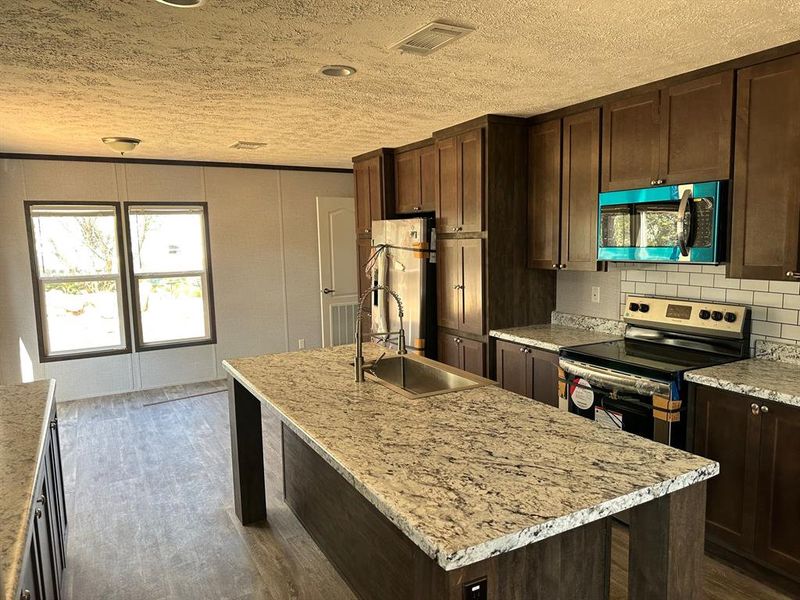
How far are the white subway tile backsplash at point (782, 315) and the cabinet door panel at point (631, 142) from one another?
2.95ft

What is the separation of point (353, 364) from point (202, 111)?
6.15 feet

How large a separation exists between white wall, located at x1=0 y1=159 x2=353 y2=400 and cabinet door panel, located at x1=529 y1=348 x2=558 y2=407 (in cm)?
355

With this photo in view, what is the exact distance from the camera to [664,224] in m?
2.94

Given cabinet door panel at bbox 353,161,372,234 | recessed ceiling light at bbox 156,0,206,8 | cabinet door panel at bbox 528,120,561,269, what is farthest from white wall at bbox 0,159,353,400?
recessed ceiling light at bbox 156,0,206,8

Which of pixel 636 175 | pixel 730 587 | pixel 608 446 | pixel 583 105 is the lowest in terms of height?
pixel 730 587

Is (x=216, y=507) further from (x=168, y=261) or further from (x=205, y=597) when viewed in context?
(x=168, y=261)

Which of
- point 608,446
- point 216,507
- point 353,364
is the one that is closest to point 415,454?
point 608,446

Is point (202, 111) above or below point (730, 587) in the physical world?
Answer: above

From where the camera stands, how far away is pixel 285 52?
2.36 meters

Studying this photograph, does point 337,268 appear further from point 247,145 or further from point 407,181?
point 247,145

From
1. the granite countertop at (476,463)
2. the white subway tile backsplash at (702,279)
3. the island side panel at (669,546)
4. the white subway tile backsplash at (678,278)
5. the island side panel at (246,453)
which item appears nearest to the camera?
the granite countertop at (476,463)

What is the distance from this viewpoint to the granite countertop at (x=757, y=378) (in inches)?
91.0

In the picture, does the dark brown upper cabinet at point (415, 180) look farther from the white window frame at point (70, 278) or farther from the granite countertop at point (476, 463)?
the white window frame at point (70, 278)

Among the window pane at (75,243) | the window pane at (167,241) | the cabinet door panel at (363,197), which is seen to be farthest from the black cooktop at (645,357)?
the window pane at (75,243)
